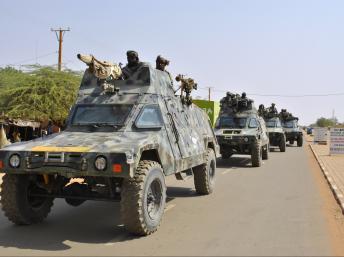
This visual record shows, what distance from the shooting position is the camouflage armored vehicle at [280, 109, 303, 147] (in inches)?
1278

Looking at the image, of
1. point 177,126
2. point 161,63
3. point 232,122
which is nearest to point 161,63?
point 161,63

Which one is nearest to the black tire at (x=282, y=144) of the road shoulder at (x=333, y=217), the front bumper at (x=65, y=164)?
the road shoulder at (x=333, y=217)

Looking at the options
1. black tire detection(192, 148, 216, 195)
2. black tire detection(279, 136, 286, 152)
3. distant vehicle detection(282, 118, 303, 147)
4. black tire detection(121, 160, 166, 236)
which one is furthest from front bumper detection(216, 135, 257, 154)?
distant vehicle detection(282, 118, 303, 147)

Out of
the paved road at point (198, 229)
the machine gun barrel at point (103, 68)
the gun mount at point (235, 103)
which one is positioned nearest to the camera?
the paved road at point (198, 229)

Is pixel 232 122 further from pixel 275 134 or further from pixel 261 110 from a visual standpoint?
pixel 261 110

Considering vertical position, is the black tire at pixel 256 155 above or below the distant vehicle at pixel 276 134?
below

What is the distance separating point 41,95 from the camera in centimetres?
Answer: 2838

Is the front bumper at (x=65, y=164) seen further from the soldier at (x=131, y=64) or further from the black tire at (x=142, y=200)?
the soldier at (x=131, y=64)

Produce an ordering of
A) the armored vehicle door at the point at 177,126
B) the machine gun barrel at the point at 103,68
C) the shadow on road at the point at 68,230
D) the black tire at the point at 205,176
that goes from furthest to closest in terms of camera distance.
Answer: the black tire at the point at 205,176 → the armored vehicle door at the point at 177,126 → the machine gun barrel at the point at 103,68 → the shadow on road at the point at 68,230

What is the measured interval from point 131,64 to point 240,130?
9.69 meters

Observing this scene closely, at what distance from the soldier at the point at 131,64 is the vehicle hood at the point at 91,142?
1.37 meters

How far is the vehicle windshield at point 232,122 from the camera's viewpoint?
1828 centimetres

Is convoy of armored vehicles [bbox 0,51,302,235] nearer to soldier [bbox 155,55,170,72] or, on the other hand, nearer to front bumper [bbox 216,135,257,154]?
soldier [bbox 155,55,170,72]

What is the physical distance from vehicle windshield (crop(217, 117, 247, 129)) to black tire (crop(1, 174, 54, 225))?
1164cm
